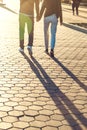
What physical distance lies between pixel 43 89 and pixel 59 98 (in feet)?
1.85

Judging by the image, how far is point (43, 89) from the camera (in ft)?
22.5

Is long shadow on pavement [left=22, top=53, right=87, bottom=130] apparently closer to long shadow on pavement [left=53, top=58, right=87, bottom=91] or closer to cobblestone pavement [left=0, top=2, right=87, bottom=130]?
cobblestone pavement [left=0, top=2, right=87, bottom=130]

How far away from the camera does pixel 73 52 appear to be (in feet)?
35.1

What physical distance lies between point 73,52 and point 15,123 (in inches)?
228

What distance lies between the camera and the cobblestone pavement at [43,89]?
17.4 feet

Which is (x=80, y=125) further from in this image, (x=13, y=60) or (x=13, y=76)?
(x=13, y=60)

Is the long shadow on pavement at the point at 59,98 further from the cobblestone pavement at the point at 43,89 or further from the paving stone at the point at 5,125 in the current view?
the paving stone at the point at 5,125

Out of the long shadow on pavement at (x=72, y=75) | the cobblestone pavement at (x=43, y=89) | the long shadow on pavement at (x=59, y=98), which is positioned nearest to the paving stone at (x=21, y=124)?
the cobblestone pavement at (x=43, y=89)

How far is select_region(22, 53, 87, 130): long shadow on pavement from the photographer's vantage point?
17.8ft

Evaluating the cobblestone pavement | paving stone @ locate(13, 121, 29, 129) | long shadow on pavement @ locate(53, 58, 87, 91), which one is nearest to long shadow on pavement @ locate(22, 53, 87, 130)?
the cobblestone pavement

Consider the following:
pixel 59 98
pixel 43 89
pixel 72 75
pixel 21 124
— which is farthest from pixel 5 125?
pixel 72 75

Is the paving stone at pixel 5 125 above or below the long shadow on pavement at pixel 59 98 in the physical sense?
above

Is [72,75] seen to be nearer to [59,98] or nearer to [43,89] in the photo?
[43,89]

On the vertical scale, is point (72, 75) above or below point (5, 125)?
below
